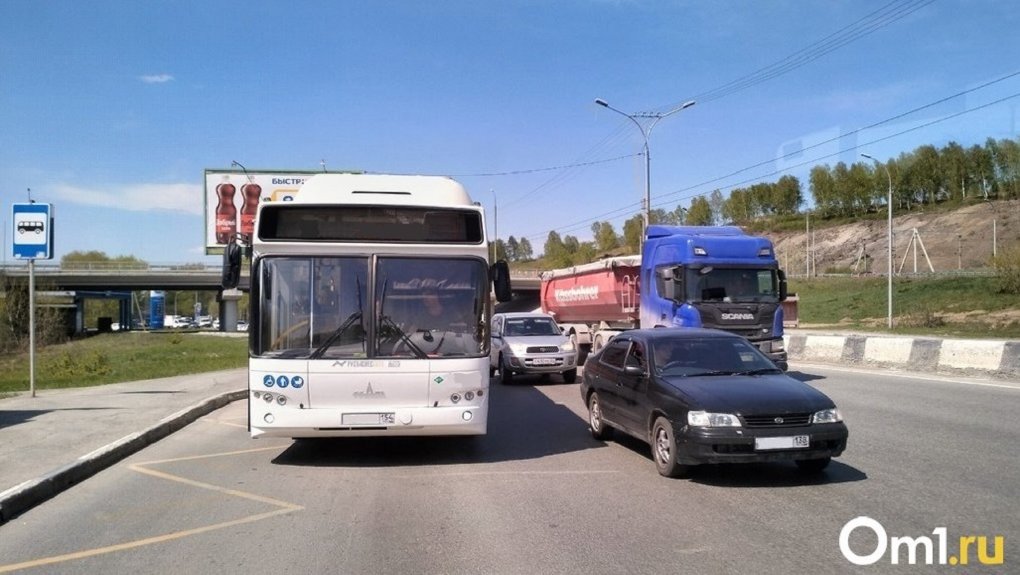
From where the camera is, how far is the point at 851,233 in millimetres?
99312

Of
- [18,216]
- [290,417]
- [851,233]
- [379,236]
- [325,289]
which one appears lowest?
[290,417]

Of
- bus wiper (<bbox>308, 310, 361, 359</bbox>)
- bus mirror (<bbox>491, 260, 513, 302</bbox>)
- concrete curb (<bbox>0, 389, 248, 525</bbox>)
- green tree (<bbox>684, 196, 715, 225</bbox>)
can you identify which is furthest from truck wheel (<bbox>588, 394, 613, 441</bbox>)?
green tree (<bbox>684, 196, 715, 225</bbox>)

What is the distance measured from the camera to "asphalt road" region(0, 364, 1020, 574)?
5.70 m

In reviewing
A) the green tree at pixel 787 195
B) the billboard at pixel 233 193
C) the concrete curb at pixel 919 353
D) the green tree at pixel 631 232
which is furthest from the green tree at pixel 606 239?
the concrete curb at pixel 919 353

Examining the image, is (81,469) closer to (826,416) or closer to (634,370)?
(634,370)

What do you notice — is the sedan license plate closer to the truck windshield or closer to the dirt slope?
the truck windshield

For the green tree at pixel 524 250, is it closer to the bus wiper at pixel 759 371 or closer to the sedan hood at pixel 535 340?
the sedan hood at pixel 535 340

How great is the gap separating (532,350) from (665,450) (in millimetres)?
10891

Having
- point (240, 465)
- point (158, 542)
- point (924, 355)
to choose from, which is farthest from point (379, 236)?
point (924, 355)

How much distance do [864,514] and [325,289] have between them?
5900mm

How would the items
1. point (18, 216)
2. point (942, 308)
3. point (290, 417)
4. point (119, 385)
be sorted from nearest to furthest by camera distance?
point (290, 417), point (18, 216), point (119, 385), point (942, 308)

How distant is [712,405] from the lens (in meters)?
7.84

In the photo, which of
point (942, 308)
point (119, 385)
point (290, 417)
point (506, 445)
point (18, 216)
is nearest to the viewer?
point (290, 417)

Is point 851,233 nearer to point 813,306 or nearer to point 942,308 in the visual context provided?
point 813,306
